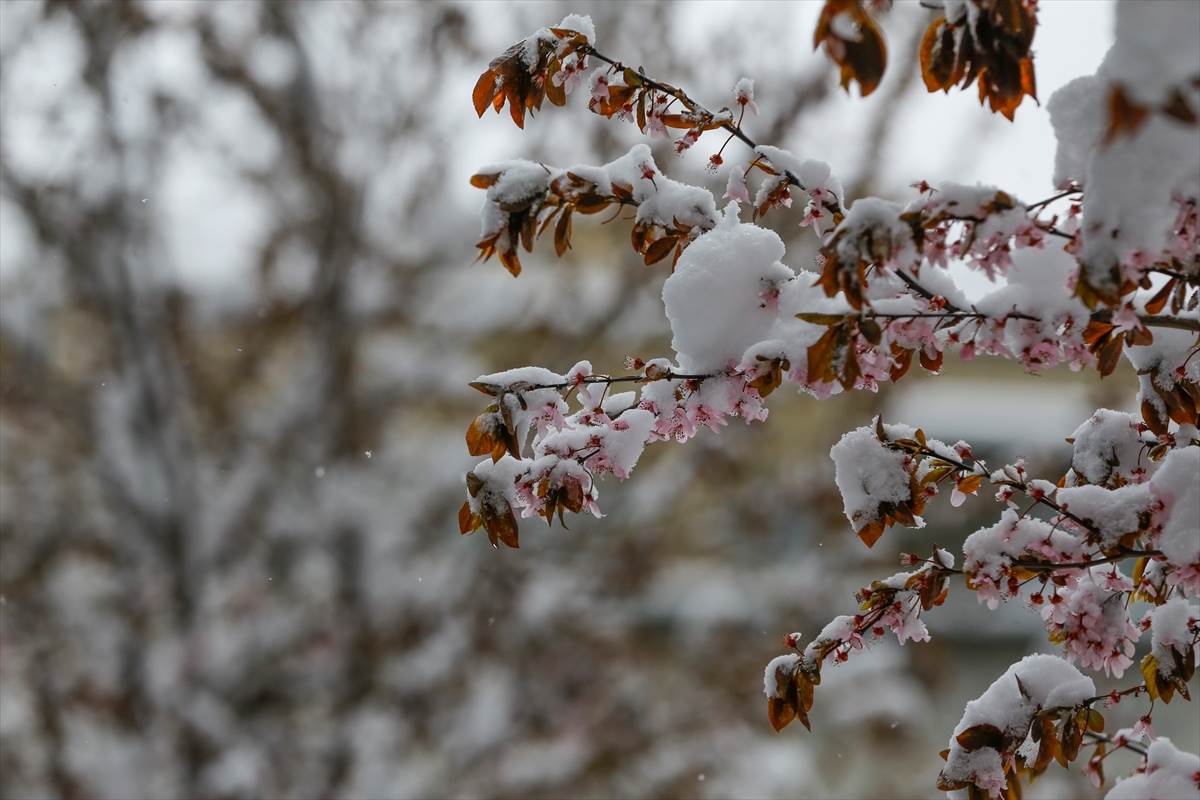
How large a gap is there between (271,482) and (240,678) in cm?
70

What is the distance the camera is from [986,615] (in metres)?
4.97

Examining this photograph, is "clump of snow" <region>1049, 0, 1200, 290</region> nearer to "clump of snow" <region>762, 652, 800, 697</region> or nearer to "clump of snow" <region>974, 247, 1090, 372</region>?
Result: "clump of snow" <region>974, 247, 1090, 372</region>

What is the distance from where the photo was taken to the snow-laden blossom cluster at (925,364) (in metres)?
0.82

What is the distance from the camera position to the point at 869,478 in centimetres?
98

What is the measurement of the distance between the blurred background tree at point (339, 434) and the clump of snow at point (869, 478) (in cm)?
241

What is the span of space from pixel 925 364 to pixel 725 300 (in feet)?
0.68

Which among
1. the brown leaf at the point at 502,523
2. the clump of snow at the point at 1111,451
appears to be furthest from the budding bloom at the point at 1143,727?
the brown leaf at the point at 502,523

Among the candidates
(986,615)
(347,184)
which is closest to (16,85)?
(347,184)

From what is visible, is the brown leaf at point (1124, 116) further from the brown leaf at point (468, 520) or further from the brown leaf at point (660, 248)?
the brown leaf at point (468, 520)

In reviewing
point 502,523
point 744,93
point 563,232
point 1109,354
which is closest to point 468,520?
point 502,523

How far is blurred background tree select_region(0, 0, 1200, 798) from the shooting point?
11.2 ft

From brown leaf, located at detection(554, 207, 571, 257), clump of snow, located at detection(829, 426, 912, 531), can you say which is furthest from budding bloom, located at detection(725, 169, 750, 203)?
clump of snow, located at detection(829, 426, 912, 531)

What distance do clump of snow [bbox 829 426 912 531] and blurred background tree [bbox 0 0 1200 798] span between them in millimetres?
2408

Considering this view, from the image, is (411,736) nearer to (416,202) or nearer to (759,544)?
(759,544)
